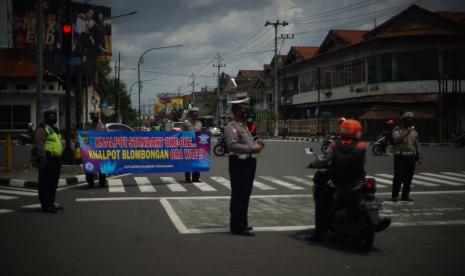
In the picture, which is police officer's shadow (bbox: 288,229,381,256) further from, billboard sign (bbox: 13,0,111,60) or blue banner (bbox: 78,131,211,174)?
billboard sign (bbox: 13,0,111,60)

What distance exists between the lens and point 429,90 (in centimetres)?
4153

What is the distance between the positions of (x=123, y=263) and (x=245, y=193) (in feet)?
7.06

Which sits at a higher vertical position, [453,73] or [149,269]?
[453,73]

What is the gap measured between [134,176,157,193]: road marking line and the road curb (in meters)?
1.58

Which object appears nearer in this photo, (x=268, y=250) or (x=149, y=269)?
(x=149, y=269)

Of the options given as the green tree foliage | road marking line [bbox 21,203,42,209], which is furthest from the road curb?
the green tree foliage

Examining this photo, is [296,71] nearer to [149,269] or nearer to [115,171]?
[115,171]

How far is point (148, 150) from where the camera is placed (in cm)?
1432

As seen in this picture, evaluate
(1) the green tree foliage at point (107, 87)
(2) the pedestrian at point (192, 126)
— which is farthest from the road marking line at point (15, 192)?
(1) the green tree foliage at point (107, 87)

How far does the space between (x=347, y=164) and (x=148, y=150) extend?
28.8 feet

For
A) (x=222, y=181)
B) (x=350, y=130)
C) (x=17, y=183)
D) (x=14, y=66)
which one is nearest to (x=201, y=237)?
(x=350, y=130)

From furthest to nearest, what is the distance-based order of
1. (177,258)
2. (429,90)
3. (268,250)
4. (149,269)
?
1. (429,90)
2. (268,250)
3. (177,258)
4. (149,269)

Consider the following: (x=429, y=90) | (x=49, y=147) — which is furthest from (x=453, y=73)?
(x=49, y=147)

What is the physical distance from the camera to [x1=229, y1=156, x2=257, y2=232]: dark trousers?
23.7ft
